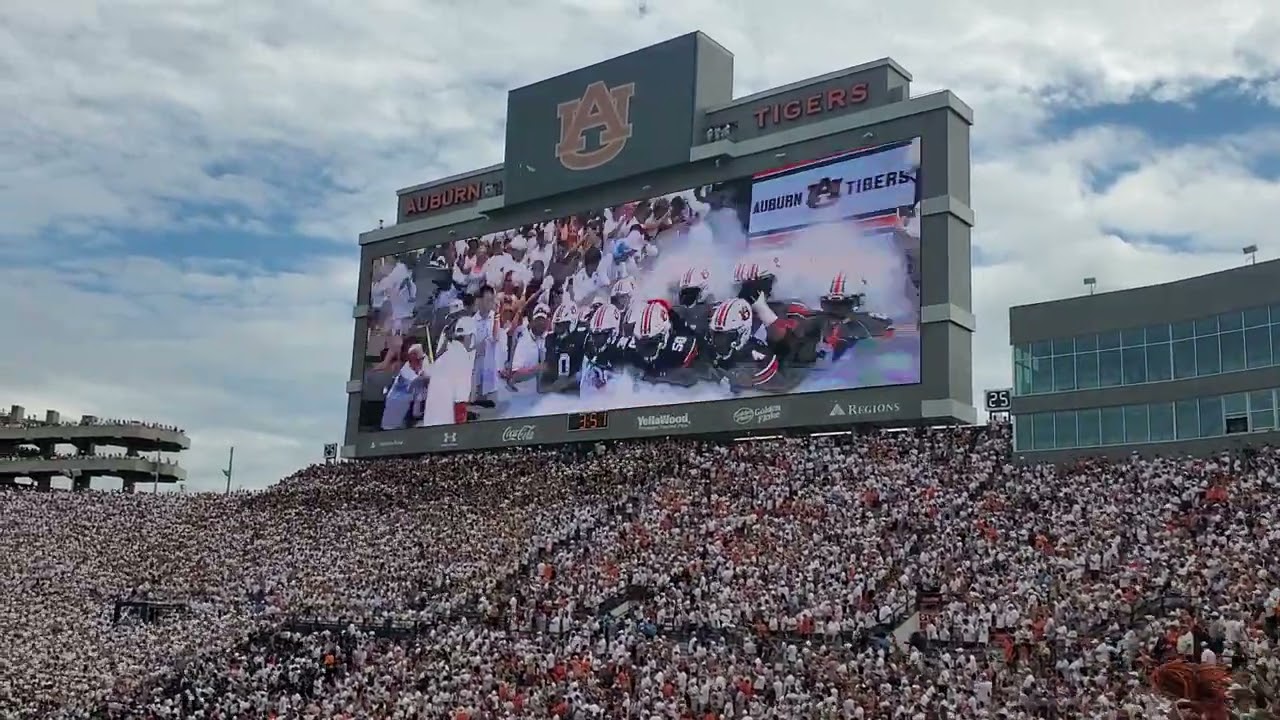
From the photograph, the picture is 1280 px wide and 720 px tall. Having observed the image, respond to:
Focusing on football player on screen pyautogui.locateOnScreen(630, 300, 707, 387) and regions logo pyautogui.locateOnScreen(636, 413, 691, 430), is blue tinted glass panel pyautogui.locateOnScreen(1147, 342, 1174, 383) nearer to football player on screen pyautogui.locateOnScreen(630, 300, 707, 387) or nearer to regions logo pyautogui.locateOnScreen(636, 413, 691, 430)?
football player on screen pyautogui.locateOnScreen(630, 300, 707, 387)

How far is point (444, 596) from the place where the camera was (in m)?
36.0

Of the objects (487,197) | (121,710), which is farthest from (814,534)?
(487,197)

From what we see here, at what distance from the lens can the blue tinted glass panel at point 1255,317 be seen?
30562 millimetres

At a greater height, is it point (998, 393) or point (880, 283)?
point (880, 283)

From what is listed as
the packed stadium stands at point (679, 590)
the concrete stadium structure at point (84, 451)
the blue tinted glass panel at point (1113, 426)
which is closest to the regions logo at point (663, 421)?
the packed stadium stands at point (679, 590)

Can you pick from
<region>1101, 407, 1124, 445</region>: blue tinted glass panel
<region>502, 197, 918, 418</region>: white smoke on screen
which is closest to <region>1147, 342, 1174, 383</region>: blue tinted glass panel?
<region>1101, 407, 1124, 445</region>: blue tinted glass panel

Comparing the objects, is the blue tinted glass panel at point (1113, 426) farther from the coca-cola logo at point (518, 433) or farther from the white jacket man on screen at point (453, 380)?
the white jacket man on screen at point (453, 380)

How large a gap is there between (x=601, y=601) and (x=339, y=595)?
905cm

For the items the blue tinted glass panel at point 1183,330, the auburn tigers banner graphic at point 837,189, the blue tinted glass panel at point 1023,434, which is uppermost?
the auburn tigers banner graphic at point 837,189

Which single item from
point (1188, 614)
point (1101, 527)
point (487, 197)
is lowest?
point (1188, 614)

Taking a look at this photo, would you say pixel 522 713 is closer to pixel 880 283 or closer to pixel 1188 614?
pixel 1188 614

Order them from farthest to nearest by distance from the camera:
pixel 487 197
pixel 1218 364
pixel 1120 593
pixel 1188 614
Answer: pixel 487 197, pixel 1218 364, pixel 1120 593, pixel 1188 614

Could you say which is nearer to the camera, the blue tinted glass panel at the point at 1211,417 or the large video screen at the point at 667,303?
the blue tinted glass panel at the point at 1211,417

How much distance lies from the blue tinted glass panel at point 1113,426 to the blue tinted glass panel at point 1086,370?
2.59 feet
